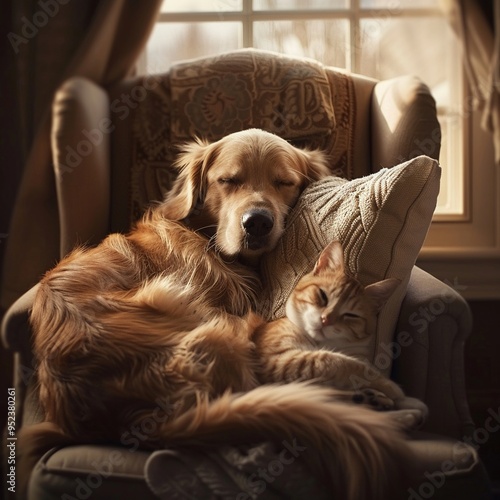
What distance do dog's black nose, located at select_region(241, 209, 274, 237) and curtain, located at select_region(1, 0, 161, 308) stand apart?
1057mm

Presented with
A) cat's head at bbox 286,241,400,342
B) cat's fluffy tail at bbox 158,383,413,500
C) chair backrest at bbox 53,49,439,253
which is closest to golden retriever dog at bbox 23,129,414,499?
cat's fluffy tail at bbox 158,383,413,500

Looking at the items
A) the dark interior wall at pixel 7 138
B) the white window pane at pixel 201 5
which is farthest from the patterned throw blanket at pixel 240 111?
the dark interior wall at pixel 7 138

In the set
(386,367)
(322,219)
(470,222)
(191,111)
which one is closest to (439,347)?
(386,367)

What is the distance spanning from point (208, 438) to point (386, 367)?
0.42 meters

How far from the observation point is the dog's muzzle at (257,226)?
1.46m

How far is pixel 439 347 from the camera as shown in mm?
→ 1331

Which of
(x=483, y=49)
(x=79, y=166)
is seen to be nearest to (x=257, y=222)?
(x=79, y=166)

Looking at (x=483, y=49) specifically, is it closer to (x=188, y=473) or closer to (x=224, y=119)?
(x=224, y=119)

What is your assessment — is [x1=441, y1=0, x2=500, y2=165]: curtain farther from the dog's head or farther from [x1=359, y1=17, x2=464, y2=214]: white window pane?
the dog's head

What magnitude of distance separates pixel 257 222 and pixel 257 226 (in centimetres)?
1

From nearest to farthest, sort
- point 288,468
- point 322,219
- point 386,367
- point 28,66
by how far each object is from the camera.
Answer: point 288,468 < point 386,367 < point 322,219 < point 28,66

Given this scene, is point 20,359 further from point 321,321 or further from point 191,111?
point 191,111

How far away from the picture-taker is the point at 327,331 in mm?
1281

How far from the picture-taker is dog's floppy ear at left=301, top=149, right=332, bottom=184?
170cm
